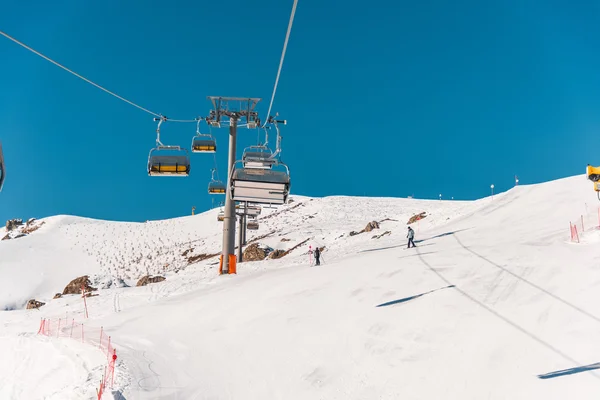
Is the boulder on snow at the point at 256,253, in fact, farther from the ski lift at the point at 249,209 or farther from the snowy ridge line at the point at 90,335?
the snowy ridge line at the point at 90,335

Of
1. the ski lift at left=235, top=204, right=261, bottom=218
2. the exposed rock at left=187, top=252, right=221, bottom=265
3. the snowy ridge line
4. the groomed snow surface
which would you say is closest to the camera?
the groomed snow surface

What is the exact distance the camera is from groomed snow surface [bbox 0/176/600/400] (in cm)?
1029

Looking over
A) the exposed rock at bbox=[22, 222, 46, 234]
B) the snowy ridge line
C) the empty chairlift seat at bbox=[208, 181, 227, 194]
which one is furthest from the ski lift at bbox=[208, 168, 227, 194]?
the exposed rock at bbox=[22, 222, 46, 234]

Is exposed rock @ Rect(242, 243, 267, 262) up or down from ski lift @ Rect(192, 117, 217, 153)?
down

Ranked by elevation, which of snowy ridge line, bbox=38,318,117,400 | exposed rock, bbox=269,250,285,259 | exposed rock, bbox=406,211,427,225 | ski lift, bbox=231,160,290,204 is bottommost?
snowy ridge line, bbox=38,318,117,400

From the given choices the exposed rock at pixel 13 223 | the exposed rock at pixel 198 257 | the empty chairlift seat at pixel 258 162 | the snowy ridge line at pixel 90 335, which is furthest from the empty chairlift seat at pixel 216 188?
the exposed rock at pixel 13 223

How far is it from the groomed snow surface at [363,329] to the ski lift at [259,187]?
3.77 meters

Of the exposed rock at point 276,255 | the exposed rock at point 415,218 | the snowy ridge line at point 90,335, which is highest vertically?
the exposed rock at point 415,218

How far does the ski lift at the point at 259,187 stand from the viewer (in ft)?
46.5

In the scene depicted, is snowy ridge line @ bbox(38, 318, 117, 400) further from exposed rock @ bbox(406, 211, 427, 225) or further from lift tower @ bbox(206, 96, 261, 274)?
exposed rock @ bbox(406, 211, 427, 225)

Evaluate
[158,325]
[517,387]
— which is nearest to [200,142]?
[158,325]

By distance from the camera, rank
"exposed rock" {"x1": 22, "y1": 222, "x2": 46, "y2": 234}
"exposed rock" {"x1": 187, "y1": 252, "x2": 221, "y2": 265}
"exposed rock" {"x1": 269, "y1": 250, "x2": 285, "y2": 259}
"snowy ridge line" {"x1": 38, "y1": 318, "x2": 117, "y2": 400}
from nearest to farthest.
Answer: "snowy ridge line" {"x1": 38, "y1": 318, "x2": 117, "y2": 400}
"exposed rock" {"x1": 269, "y1": 250, "x2": 285, "y2": 259}
"exposed rock" {"x1": 187, "y1": 252, "x2": 221, "y2": 265}
"exposed rock" {"x1": 22, "y1": 222, "x2": 46, "y2": 234}

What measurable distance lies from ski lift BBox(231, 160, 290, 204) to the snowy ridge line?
207 inches

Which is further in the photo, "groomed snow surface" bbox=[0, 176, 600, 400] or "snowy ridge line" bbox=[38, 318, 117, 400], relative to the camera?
"snowy ridge line" bbox=[38, 318, 117, 400]
